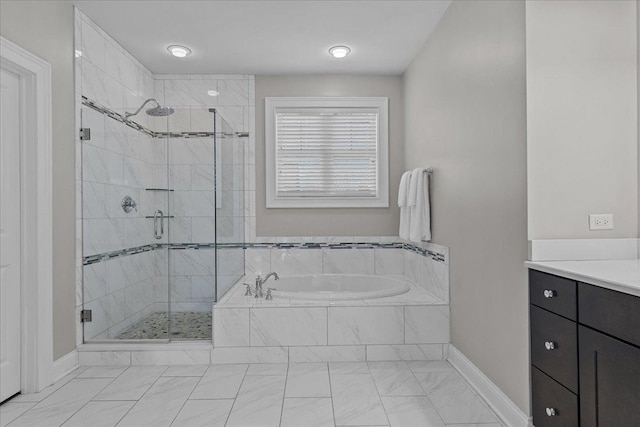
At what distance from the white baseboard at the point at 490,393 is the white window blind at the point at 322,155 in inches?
75.3

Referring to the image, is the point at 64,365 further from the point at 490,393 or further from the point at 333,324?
the point at 490,393

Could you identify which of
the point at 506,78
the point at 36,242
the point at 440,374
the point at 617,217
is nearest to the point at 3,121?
the point at 36,242

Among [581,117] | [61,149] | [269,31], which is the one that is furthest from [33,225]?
[581,117]

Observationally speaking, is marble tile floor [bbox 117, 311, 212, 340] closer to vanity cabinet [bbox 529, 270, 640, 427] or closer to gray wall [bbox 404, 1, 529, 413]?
gray wall [bbox 404, 1, 529, 413]

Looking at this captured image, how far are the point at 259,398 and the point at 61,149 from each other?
204cm

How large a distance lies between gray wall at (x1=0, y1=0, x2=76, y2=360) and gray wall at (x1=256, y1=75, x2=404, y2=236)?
1.74 metres

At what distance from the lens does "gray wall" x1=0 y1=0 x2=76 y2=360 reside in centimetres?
256

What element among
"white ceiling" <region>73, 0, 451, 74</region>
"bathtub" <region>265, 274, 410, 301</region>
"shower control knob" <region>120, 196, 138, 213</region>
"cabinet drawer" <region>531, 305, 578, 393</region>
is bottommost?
"bathtub" <region>265, 274, 410, 301</region>

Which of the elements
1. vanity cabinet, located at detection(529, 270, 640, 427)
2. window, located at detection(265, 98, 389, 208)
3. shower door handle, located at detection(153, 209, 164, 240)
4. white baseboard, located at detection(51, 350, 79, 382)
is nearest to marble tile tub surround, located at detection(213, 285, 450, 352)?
shower door handle, located at detection(153, 209, 164, 240)

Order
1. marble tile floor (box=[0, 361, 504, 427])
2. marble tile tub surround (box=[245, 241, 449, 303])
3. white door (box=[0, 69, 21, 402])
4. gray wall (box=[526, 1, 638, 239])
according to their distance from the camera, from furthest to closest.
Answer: marble tile tub surround (box=[245, 241, 449, 303])
white door (box=[0, 69, 21, 402])
marble tile floor (box=[0, 361, 504, 427])
gray wall (box=[526, 1, 638, 239])

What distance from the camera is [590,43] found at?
6.22 ft

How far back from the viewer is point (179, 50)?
3.56 meters

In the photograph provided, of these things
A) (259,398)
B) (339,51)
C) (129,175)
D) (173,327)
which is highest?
(339,51)

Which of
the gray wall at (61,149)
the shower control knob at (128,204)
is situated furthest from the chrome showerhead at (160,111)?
the shower control knob at (128,204)
